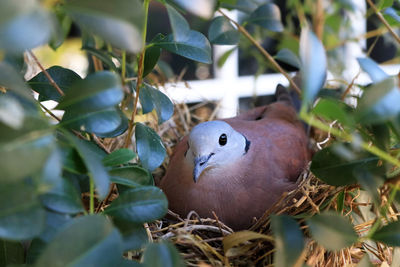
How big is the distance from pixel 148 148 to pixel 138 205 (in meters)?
0.16

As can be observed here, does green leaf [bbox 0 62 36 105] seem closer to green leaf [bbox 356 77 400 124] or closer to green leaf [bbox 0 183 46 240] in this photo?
green leaf [bbox 0 183 46 240]

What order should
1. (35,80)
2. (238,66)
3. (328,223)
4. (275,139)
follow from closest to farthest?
1. (328,223)
2. (35,80)
3. (275,139)
4. (238,66)

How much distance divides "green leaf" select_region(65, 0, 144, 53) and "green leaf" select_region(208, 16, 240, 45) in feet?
1.38

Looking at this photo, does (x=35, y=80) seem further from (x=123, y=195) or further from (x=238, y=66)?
(x=238, y=66)

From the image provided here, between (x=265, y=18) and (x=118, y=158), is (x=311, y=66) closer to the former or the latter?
(x=118, y=158)

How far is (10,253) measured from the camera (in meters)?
0.51

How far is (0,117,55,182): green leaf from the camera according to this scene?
313mm

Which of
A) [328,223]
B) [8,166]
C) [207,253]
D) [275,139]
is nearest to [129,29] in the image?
[8,166]

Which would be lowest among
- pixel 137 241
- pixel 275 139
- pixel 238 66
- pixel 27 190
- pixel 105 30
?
pixel 238 66

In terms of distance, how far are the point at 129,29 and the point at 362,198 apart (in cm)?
56

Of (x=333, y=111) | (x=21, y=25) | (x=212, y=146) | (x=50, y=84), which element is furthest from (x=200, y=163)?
(x=21, y=25)

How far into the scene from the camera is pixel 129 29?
346mm

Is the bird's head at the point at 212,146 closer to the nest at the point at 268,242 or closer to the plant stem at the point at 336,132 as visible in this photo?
the nest at the point at 268,242

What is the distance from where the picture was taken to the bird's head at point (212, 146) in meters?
0.83
